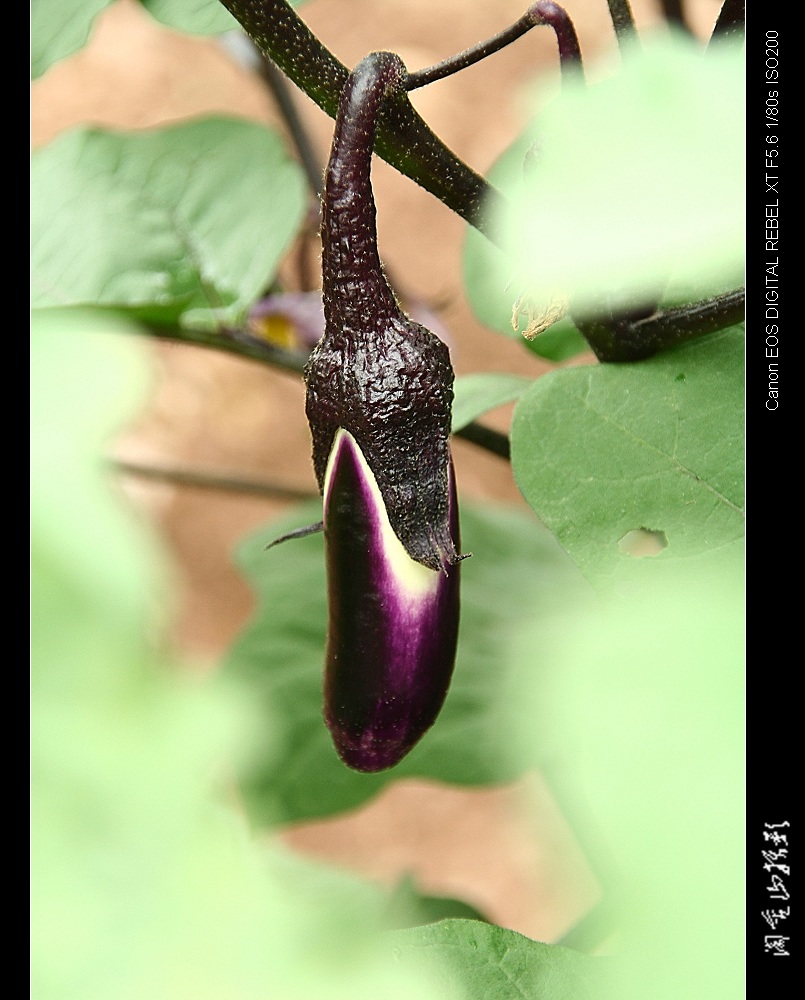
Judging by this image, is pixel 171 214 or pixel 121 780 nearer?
pixel 121 780

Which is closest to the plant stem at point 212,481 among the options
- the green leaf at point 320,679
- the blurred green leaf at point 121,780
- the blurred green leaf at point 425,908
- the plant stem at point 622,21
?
the green leaf at point 320,679

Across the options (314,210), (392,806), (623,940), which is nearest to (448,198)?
(623,940)

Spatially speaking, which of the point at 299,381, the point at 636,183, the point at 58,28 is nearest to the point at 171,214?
the point at 58,28

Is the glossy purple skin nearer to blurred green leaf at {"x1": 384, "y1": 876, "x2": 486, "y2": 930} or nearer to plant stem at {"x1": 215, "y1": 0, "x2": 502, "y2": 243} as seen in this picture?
plant stem at {"x1": 215, "y1": 0, "x2": 502, "y2": 243}

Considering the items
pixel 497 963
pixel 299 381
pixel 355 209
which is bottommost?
pixel 299 381

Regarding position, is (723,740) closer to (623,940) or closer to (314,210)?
(623,940)

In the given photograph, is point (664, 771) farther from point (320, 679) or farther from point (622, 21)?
point (320, 679)
